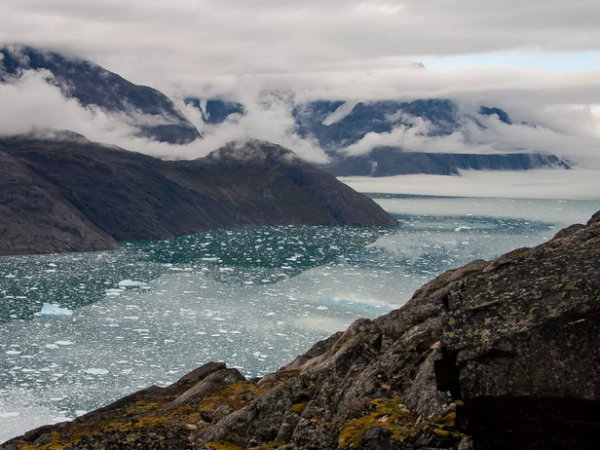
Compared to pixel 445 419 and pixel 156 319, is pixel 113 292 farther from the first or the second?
pixel 445 419

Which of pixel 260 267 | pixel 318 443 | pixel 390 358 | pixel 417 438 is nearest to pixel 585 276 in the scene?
pixel 417 438

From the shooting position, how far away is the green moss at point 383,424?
13.0 m

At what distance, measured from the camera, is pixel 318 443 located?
14656 mm

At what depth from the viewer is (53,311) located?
119 m

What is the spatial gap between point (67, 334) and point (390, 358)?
94.0m

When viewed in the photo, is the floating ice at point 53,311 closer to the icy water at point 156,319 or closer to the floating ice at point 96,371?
the icy water at point 156,319

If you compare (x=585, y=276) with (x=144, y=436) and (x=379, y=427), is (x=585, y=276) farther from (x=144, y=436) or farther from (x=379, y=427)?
(x=144, y=436)

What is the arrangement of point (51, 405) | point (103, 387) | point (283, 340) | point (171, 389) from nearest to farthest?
point (171, 389)
point (51, 405)
point (103, 387)
point (283, 340)

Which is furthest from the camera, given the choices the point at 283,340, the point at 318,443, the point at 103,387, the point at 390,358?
the point at 283,340

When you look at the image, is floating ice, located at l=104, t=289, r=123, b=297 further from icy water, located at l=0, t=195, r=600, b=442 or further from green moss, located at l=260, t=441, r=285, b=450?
green moss, located at l=260, t=441, r=285, b=450

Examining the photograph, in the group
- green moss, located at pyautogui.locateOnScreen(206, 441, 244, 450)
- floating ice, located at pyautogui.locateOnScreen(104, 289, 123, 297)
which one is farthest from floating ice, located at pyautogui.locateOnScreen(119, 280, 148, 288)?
green moss, located at pyautogui.locateOnScreen(206, 441, 244, 450)

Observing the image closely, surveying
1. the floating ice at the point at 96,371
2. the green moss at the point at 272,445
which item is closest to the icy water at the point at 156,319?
the floating ice at the point at 96,371

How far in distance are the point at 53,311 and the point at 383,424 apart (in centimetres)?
11569

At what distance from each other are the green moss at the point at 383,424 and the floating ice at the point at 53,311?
368 ft
